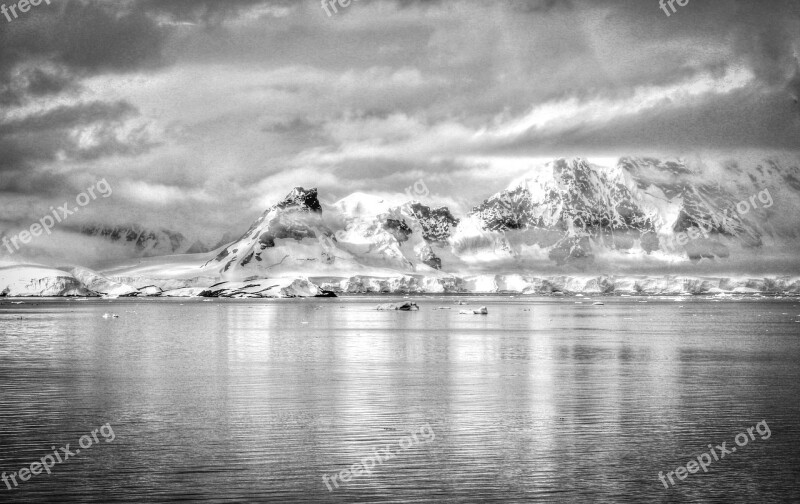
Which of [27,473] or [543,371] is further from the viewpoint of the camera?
[543,371]

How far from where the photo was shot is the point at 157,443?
32906 millimetres

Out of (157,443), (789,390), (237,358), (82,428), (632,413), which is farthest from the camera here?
(237,358)

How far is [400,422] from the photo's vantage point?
37812 millimetres

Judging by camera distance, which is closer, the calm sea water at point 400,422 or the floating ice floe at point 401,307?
the calm sea water at point 400,422

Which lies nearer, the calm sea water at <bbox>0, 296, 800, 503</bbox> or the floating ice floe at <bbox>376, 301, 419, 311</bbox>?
the calm sea water at <bbox>0, 296, 800, 503</bbox>

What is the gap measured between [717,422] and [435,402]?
13453mm

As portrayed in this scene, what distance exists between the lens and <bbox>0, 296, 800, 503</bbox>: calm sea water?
1061 inches

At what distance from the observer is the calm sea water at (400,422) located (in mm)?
26938

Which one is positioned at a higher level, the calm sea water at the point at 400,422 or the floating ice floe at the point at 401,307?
the floating ice floe at the point at 401,307

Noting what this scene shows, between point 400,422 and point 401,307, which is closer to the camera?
point 400,422

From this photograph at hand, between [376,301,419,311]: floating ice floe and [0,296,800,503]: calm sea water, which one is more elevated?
[376,301,419,311]: floating ice floe

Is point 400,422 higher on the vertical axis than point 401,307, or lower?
lower

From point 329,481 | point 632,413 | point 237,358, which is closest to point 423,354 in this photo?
point 237,358

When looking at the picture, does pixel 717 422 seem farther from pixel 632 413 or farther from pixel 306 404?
pixel 306 404
